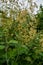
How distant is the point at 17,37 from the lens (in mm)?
3930

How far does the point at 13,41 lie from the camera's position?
379cm

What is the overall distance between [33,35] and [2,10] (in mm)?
588

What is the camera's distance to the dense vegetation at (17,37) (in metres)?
3.82

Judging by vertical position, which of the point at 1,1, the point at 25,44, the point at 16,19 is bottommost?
the point at 25,44

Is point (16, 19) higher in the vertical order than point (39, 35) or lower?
higher

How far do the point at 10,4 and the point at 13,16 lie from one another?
0.18 m

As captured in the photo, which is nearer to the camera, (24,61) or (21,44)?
(21,44)

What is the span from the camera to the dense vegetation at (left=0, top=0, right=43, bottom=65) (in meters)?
3.82

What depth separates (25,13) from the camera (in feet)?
12.6

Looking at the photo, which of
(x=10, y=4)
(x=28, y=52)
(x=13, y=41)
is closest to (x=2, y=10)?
(x=10, y=4)

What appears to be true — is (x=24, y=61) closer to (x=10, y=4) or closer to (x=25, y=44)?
(x=25, y=44)

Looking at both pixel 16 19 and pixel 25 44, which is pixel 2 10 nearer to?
pixel 16 19

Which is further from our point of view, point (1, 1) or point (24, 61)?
point (24, 61)

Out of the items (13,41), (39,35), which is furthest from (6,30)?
(39,35)
